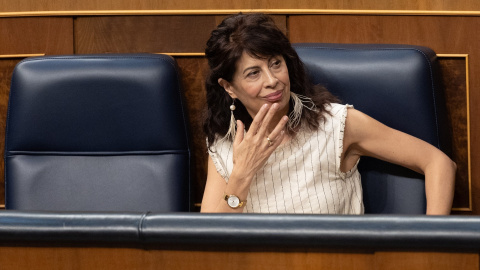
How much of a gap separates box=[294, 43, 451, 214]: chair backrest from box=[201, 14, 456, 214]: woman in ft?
0.11

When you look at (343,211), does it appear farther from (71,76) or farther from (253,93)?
(71,76)

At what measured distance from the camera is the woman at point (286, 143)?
4.24 ft

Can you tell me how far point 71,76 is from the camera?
4.83 feet

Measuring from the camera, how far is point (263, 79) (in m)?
1.30

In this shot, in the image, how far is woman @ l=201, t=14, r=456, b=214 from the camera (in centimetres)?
129

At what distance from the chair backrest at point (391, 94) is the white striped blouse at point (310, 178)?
5cm

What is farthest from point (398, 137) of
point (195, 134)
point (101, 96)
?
point (101, 96)

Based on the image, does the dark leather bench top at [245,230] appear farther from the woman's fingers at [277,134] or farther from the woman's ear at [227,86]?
the woman's ear at [227,86]

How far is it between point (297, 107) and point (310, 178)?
152mm

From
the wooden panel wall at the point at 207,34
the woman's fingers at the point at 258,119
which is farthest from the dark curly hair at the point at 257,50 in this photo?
the wooden panel wall at the point at 207,34

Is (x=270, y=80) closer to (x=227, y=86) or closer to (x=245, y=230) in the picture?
(x=227, y=86)
